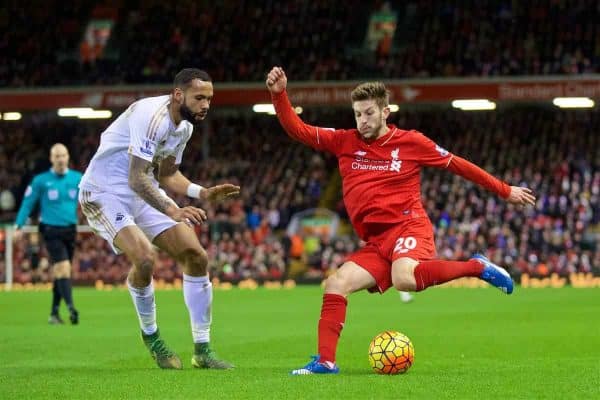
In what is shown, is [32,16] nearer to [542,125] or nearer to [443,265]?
[542,125]

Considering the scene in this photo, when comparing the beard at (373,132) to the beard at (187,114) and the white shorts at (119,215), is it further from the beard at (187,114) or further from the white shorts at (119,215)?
the white shorts at (119,215)

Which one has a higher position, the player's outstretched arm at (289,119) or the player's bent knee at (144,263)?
the player's outstretched arm at (289,119)

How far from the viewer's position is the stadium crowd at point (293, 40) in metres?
33.5

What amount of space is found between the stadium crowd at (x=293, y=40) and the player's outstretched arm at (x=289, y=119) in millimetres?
24453

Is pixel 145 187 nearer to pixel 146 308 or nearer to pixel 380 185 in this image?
pixel 146 308

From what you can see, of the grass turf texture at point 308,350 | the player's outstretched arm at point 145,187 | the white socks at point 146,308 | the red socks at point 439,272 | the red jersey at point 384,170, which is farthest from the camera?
the white socks at point 146,308

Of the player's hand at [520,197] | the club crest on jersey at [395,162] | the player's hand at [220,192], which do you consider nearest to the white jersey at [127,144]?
the player's hand at [220,192]

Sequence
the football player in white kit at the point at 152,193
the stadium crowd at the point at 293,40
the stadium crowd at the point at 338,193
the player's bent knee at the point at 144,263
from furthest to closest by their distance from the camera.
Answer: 1. the stadium crowd at the point at 293,40
2. the stadium crowd at the point at 338,193
3. the player's bent knee at the point at 144,263
4. the football player in white kit at the point at 152,193

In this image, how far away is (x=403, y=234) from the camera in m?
8.54

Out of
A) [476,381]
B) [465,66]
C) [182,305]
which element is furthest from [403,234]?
[465,66]

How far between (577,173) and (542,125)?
3.60 m

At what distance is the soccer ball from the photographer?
26.5ft

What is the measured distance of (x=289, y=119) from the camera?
870 cm

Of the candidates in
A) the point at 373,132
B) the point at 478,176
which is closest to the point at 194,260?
the point at 373,132
